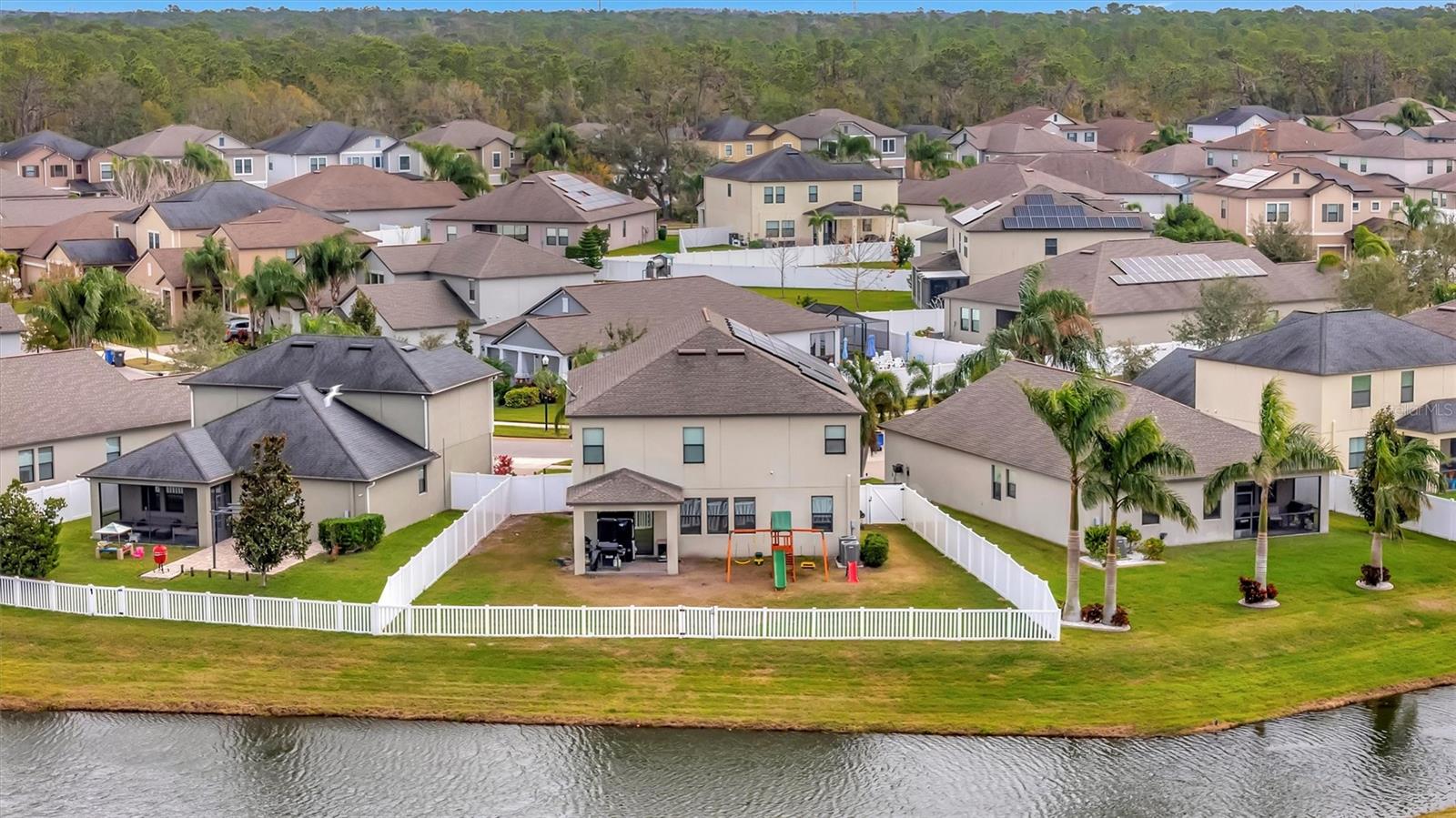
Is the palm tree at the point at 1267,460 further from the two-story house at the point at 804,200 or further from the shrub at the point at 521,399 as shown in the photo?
the two-story house at the point at 804,200

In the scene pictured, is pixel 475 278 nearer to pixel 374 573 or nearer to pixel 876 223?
pixel 876 223

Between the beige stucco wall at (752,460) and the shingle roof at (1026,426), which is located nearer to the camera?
the beige stucco wall at (752,460)

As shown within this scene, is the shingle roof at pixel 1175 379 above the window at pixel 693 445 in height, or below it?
above

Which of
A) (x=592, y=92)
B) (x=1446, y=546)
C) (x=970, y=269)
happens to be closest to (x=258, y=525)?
(x=1446, y=546)

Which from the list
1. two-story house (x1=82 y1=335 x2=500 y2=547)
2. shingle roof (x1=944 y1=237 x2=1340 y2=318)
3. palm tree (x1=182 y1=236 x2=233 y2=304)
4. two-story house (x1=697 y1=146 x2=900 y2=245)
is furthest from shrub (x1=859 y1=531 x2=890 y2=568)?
two-story house (x1=697 y1=146 x2=900 y2=245)

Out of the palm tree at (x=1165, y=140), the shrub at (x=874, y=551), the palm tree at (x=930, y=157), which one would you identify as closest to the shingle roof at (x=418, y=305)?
the shrub at (x=874, y=551)

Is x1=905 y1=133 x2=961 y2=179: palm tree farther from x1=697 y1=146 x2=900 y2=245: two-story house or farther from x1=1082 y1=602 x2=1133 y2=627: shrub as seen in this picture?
x1=1082 y1=602 x2=1133 y2=627: shrub
